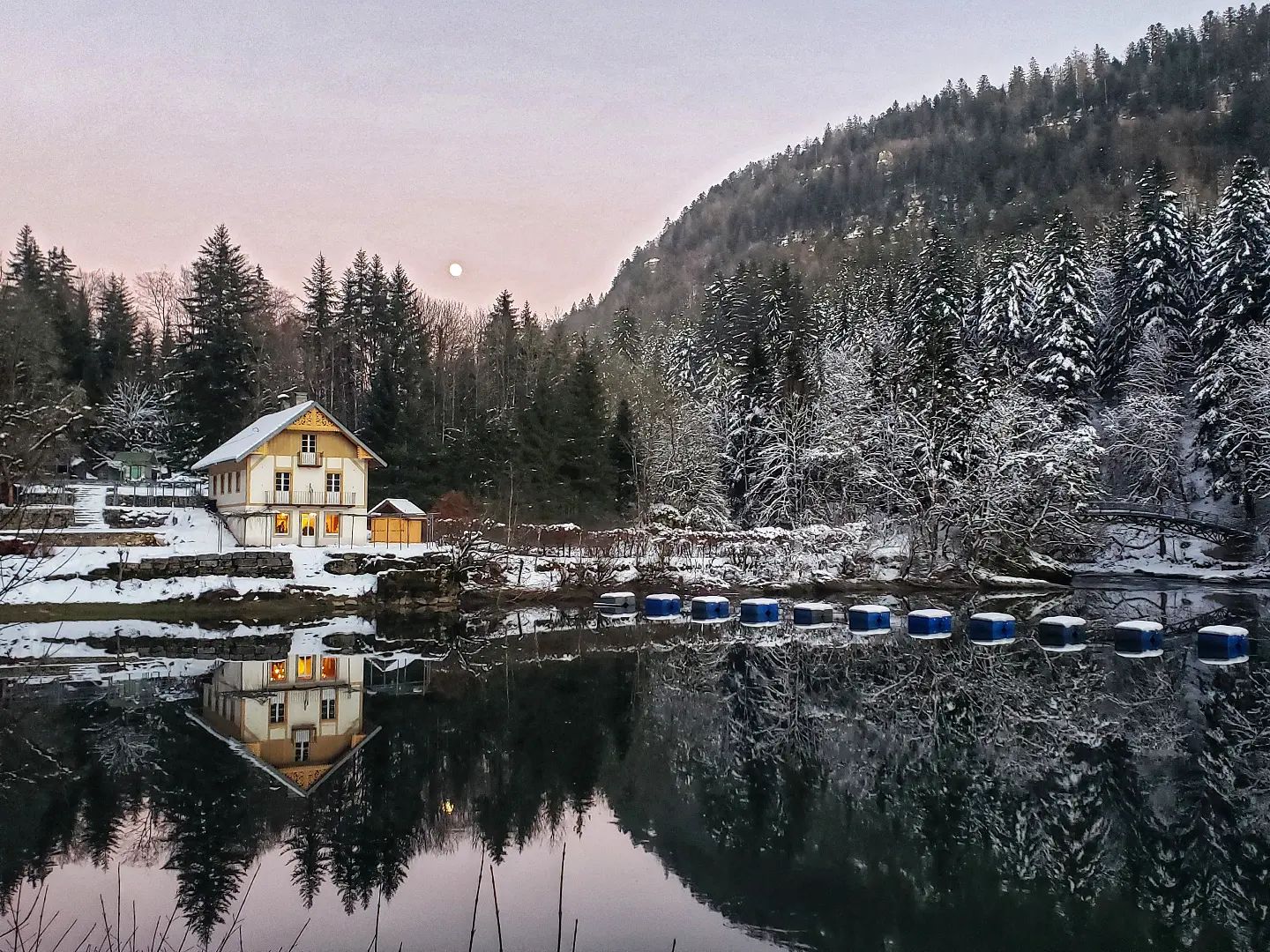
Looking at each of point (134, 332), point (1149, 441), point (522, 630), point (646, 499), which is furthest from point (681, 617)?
point (134, 332)

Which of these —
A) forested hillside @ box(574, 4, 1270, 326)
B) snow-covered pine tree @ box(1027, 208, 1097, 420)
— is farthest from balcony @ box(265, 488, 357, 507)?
forested hillside @ box(574, 4, 1270, 326)

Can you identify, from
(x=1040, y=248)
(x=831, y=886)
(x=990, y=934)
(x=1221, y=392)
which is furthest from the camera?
(x=1040, y=248)

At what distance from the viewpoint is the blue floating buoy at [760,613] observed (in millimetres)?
38213

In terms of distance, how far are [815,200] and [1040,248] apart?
312 ft

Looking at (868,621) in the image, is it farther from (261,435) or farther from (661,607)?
(261,435)

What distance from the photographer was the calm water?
34.9 feet

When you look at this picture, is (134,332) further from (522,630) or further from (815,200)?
(815,200)

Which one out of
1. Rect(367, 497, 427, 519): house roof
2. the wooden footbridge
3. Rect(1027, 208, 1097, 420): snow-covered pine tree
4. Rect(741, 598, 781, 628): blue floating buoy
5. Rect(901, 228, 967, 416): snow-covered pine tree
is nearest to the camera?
Rect(741, 598, 781, 628): blue floating buoy

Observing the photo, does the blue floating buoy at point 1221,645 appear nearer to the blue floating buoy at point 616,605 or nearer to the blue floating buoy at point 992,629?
the blue floating buoy at point 992,629

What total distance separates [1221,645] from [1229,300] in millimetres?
37379

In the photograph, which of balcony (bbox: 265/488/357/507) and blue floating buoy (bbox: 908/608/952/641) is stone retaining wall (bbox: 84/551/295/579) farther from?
blue floating buoy (bbox: 908/608/952/641)

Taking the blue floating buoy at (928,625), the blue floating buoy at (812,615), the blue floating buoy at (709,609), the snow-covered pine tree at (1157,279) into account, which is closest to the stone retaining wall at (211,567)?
Result: the blue floating buoy at (709,609)

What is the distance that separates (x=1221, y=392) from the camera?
52.4 meters

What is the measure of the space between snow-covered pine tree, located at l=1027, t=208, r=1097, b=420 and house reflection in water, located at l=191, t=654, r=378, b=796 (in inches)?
1875
